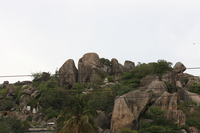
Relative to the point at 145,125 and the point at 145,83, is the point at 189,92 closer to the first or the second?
the point at 145,83

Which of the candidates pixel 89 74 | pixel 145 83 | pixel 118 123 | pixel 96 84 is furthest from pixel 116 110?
pixel 89 74

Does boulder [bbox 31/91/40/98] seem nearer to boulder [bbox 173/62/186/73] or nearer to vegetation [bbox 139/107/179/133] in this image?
vegetation [bbox 139/107/179/133]

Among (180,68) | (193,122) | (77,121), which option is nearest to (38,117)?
(193,122)

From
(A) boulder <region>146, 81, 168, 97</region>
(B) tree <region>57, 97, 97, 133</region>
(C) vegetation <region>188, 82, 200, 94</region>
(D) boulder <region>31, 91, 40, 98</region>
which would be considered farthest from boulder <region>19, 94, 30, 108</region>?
(B) tree <region>57, 97, 97, 133</region>

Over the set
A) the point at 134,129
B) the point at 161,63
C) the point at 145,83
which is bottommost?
the point at 134,129

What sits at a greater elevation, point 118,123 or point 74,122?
point 74,122

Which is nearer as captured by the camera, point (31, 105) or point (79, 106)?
point (79, 106)

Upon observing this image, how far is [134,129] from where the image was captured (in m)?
35.8

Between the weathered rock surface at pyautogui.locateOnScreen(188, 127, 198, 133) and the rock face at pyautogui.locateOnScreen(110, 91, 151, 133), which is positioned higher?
the rock face at pyautogui.locateOnScreen(110, 91, 151, 133)

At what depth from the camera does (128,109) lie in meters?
36.5

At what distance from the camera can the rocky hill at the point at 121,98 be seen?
3597 centimetres

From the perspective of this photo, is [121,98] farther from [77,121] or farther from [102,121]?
[77,121]

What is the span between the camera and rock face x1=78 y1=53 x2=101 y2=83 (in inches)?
2351

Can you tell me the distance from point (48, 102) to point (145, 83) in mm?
15465
